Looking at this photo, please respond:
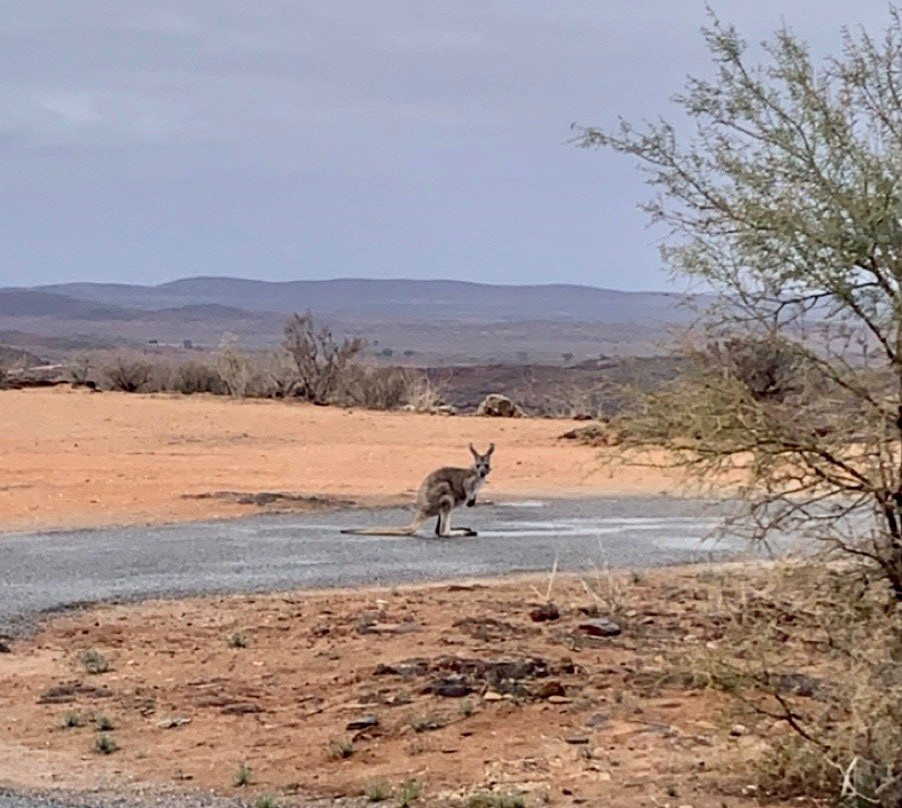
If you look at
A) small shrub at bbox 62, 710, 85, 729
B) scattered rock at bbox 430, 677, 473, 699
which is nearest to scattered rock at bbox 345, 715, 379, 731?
scattered rock at bbox 430, 677, 473, 699

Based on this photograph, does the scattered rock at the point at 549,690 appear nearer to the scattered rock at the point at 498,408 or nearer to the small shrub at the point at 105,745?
the small shrub at the point at 105,745

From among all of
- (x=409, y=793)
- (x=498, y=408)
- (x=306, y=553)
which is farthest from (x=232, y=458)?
(x=409, y=793)

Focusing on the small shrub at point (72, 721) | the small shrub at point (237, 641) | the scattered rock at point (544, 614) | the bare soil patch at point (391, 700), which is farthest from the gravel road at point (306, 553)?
the small shrub at point (72, 721)

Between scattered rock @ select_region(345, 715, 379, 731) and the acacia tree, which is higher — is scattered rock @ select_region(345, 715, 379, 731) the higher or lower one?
the lower one

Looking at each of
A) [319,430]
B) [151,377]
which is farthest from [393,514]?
[151,377]

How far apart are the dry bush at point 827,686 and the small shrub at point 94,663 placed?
4.64 meters

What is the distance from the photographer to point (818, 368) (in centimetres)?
829

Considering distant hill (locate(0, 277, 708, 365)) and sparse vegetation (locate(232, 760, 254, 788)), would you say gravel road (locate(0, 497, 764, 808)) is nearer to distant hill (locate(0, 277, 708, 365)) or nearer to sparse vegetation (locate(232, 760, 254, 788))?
sparse vegetation (locate(232, 760, 254, 788))

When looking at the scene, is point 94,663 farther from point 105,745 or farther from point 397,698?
point 397,698

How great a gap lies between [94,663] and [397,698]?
2.48 m

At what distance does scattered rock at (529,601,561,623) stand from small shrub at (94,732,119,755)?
12.6ft

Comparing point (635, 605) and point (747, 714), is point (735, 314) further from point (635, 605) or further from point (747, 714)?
point (635, 605)

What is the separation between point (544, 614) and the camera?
40.9 feet

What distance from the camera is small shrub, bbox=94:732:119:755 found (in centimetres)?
938
